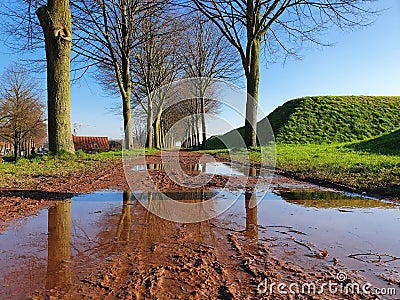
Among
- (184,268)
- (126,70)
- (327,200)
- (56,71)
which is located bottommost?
(184,268)

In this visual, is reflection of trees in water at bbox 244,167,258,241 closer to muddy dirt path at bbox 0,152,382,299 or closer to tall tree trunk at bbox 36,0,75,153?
muddy dirt path at bbox 0,152,382,299

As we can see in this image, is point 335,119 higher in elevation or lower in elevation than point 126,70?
lower

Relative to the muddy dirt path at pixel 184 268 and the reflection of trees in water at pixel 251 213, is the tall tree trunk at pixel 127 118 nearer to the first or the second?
the reflection of trees in water at pixel 251 213

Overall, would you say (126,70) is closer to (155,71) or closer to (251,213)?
(155,71)

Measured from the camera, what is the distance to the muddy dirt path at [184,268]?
162 cm

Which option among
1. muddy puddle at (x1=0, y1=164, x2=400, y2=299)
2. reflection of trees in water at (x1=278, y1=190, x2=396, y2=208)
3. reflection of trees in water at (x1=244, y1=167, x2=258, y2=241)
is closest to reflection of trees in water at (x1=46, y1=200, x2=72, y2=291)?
muddy puddle at (x1=0, y1=164, x2=400, y2=299)

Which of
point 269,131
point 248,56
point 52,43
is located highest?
point 248,56

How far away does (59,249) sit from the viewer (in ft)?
7.32

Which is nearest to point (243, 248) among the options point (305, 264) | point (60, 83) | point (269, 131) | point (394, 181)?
point (305, 264)

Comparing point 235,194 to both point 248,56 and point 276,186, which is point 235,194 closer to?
point 276,186

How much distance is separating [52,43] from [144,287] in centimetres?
934

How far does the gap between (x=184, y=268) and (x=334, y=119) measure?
Answer: 25659 millimetres

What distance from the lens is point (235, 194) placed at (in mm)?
4410

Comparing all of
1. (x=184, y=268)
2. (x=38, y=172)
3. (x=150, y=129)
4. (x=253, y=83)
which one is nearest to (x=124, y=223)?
(x=184, y=268)
